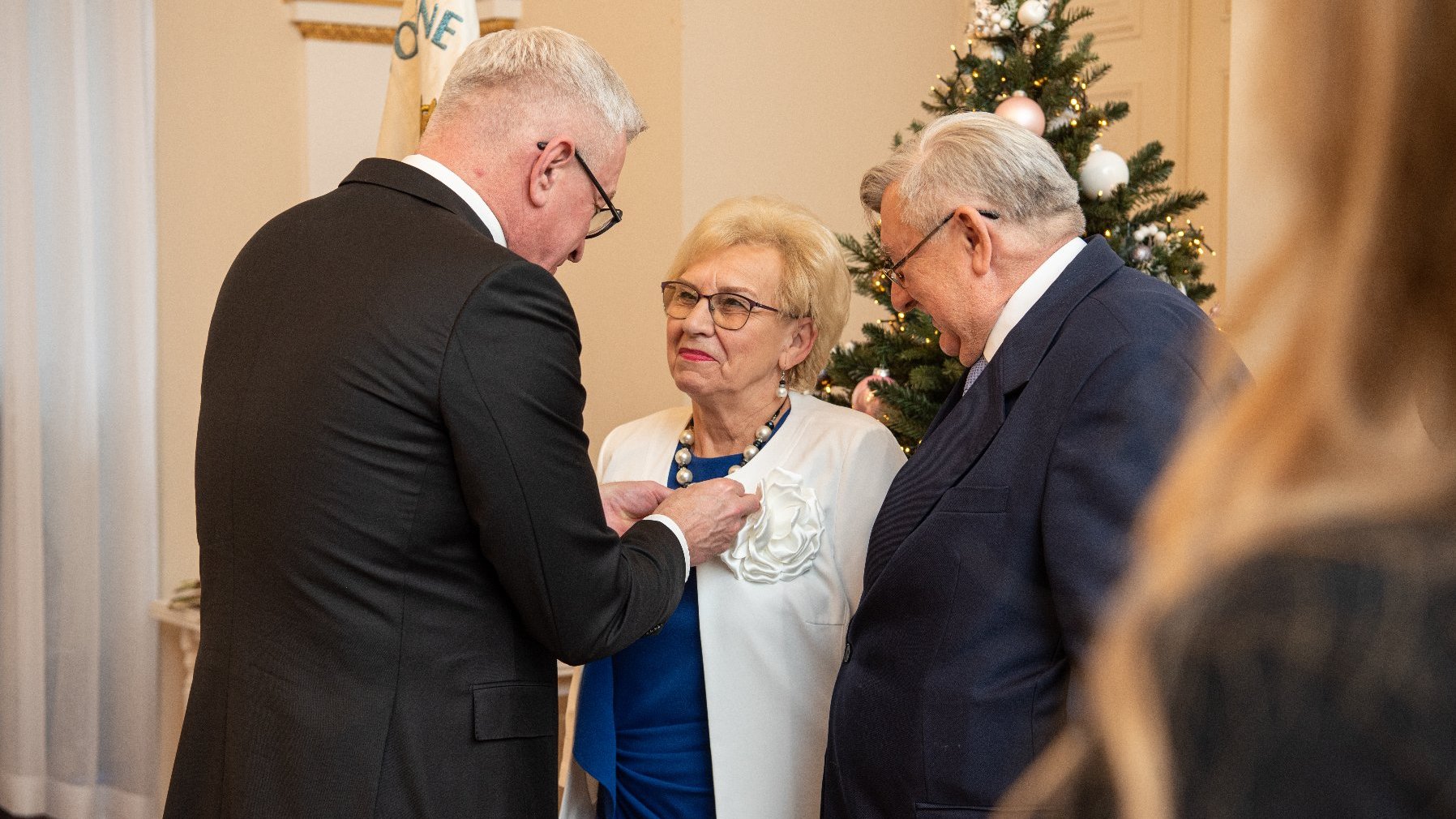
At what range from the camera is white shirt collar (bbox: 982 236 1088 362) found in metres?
1.74

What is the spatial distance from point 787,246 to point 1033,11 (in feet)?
3.17

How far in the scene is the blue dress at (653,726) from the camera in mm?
2023

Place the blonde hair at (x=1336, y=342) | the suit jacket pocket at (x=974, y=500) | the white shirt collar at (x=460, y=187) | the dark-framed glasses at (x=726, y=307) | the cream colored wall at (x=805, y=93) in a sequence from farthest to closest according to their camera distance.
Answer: the cream colored wall at (x=805, y=93) → the dark-framed glasses at (x=726, y=307) → the white shirt collar at (x=460, y=187) → the suit jacket pocket at (x=974, y=500) → the blonde hair at (x=1336, y=342)

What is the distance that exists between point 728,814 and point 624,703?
0.81 feet

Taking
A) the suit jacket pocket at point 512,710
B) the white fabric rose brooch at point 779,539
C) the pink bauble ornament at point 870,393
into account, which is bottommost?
the suit jacket pocket at point 512,710

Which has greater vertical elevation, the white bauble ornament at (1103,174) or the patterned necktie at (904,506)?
the white bauble ornament at (1103,174)

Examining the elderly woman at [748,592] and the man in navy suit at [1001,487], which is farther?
the elderly woman at [748,592]

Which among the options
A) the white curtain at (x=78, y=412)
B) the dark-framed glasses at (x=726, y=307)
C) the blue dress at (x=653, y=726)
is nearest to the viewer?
the blue dress at (x=653, y=726)

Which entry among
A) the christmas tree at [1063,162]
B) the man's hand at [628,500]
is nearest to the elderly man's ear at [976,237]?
the man's hand at [628,500]

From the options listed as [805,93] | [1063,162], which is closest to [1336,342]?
[1063,162]

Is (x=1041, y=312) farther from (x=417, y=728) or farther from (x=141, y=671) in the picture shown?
(x=141, y=671)

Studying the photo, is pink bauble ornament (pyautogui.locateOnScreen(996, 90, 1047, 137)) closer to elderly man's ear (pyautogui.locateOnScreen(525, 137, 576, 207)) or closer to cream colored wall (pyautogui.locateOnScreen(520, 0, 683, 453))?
elderly man's ear (pyautogui.locateOnScreen(525, 137, 576, 207))

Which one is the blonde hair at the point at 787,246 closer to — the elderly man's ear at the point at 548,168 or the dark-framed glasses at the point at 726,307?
the dark-framed glasses at the point at 726,307

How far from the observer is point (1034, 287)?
1740 mm
